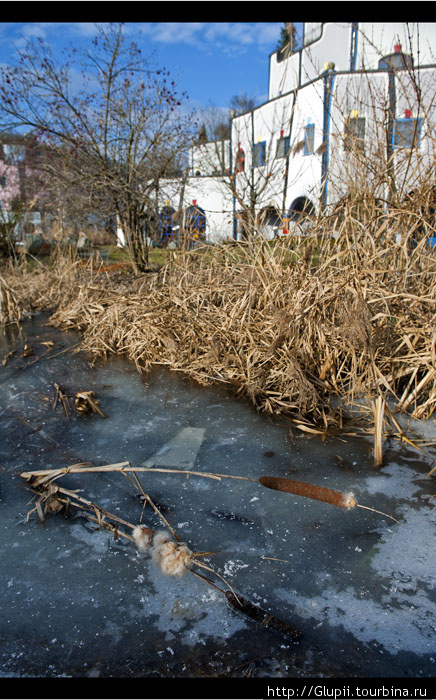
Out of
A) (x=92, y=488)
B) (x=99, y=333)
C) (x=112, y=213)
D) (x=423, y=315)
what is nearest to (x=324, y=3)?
(x=423, y=315)

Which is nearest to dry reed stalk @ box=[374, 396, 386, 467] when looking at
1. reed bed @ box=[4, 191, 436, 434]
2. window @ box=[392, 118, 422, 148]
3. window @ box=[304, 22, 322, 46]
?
reed bed @ box=[4, 191, 436, 434]

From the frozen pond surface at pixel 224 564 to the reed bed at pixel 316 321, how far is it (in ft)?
1.21

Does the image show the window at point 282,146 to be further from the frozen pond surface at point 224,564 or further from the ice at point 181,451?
the frozen pond surface at point 224,564

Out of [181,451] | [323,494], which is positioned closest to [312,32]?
[181,451]

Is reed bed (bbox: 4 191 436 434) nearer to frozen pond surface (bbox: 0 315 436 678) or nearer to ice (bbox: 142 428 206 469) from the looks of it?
frozen pond surface (bbox: 0 315 436 678)

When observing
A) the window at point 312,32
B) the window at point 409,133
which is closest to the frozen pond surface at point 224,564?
the window at point 409,133

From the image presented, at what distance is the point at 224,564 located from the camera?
1479mm

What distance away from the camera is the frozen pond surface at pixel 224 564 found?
116cm

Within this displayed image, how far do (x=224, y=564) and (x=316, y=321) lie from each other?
176 centimetres

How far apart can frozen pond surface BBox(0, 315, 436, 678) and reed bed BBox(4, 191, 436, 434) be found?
1.21 ft

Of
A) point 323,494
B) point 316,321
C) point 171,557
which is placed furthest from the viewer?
point 316,321

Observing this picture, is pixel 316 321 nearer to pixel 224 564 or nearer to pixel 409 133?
pixel 409 133

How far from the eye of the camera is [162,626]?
125cm

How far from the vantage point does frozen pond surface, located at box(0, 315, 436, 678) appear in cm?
116
